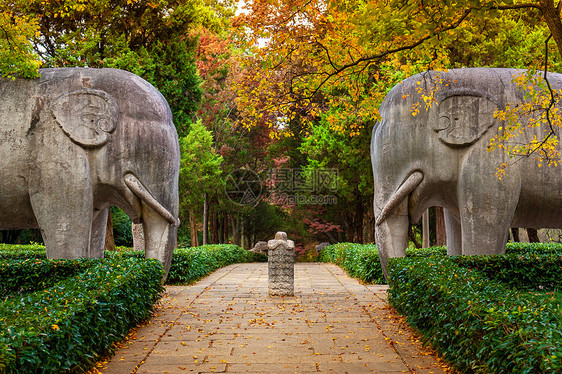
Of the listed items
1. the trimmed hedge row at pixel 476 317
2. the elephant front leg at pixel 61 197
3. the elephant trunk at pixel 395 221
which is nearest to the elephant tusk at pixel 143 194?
the elephant front leg at pixel 61 197

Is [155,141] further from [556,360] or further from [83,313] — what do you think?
[556,360]

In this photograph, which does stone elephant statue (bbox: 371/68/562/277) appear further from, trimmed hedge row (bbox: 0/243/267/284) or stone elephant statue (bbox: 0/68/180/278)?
trimmed hedge row (bbox: 0/243/267/284)

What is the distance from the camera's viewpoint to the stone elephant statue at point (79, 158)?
7.96 meters

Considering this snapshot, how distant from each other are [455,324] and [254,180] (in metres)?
24.1

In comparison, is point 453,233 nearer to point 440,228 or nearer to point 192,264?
point 192,264

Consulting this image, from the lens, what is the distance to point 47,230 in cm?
800

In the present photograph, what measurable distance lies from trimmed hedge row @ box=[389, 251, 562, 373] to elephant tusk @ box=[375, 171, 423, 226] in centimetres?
81

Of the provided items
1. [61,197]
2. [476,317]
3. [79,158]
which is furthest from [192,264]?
[476,317]

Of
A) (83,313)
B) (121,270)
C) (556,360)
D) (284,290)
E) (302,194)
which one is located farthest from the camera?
(302,194)

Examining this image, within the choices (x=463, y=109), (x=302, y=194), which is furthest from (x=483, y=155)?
(x=302, y=194)

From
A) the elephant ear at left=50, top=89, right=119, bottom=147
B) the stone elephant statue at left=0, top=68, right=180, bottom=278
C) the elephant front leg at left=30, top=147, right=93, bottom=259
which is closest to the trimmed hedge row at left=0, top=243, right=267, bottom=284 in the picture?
the elephant front leg at left=30, top=147, right=93, bottom=259

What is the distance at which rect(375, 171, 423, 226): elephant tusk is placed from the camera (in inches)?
321

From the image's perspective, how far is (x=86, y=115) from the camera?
8.08m

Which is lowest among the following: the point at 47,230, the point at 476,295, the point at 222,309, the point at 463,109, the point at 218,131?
the point at 222,309
